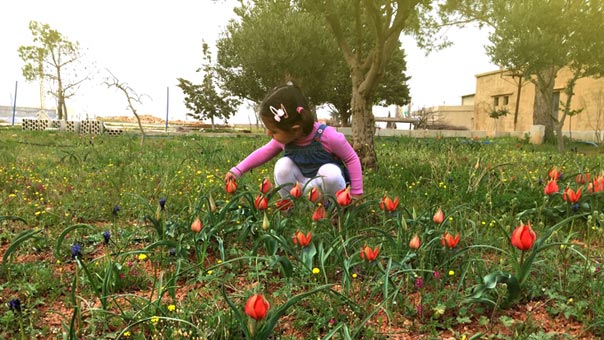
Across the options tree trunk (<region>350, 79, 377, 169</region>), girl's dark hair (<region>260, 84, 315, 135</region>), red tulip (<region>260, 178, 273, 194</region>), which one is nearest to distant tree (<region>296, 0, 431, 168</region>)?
tree trunk (<region>350, 79, 377, 169</region>)

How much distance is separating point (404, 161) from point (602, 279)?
4.61 metres

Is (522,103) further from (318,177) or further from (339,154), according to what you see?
(318,177)

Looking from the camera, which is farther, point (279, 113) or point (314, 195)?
point (279, 113)

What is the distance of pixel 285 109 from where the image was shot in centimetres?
292

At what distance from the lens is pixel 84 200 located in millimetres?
3857

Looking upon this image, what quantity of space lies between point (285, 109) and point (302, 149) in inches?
17.5

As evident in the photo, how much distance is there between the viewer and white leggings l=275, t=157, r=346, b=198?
3074mm

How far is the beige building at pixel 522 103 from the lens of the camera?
21.1 metres

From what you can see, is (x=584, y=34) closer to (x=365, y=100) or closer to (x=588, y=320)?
(x=365, y=100)

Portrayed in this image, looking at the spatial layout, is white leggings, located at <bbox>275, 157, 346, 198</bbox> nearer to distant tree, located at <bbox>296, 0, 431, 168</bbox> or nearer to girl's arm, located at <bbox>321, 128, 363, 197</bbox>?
girl's arm, located at <bbox>321, 128, 363, 197</bbox>

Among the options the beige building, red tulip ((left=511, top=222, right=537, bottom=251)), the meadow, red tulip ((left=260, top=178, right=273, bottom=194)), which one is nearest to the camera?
red tulip ((left=511, top=222, right=537, bottom=251))

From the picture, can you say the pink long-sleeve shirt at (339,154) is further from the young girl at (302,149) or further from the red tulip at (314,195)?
the red tulip at (314,195)

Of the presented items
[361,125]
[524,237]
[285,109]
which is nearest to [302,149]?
[285,109]

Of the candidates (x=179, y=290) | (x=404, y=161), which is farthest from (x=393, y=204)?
(x=404, y=161)
